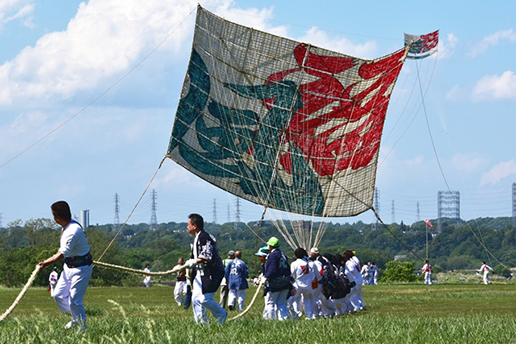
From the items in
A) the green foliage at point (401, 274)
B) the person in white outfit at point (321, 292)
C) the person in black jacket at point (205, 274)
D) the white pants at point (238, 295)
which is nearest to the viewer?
the person in black jacket at point (205, 274)

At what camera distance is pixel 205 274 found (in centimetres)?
1325

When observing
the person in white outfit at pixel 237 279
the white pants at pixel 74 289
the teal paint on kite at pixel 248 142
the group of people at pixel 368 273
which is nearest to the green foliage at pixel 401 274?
the group of people at pixel 368 273

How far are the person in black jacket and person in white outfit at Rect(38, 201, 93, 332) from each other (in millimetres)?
1796

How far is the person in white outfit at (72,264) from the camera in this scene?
11898 mm

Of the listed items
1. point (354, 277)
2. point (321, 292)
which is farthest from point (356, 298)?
point (321, 292)

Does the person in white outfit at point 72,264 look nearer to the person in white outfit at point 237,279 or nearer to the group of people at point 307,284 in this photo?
the group of people at point 307,284

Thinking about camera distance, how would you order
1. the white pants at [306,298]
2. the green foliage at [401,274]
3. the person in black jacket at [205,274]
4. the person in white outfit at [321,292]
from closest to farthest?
the person in black jacket at [205,274]
the white pants at [306,298]
the person in white outfit at [321,292]
the green foliage at [401,274]

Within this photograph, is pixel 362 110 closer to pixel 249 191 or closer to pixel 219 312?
pixel 249 191

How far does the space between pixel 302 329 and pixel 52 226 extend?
312 ft

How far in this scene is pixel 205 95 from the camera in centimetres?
3731

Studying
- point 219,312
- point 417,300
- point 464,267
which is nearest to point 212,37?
point 417,300

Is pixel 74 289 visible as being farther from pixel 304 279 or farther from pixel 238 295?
pixel 238 295

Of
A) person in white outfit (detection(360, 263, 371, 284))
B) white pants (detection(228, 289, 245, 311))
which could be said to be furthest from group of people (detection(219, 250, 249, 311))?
person in white outfit (detection(360, 263, 371, 284))

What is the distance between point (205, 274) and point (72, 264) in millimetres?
2225
